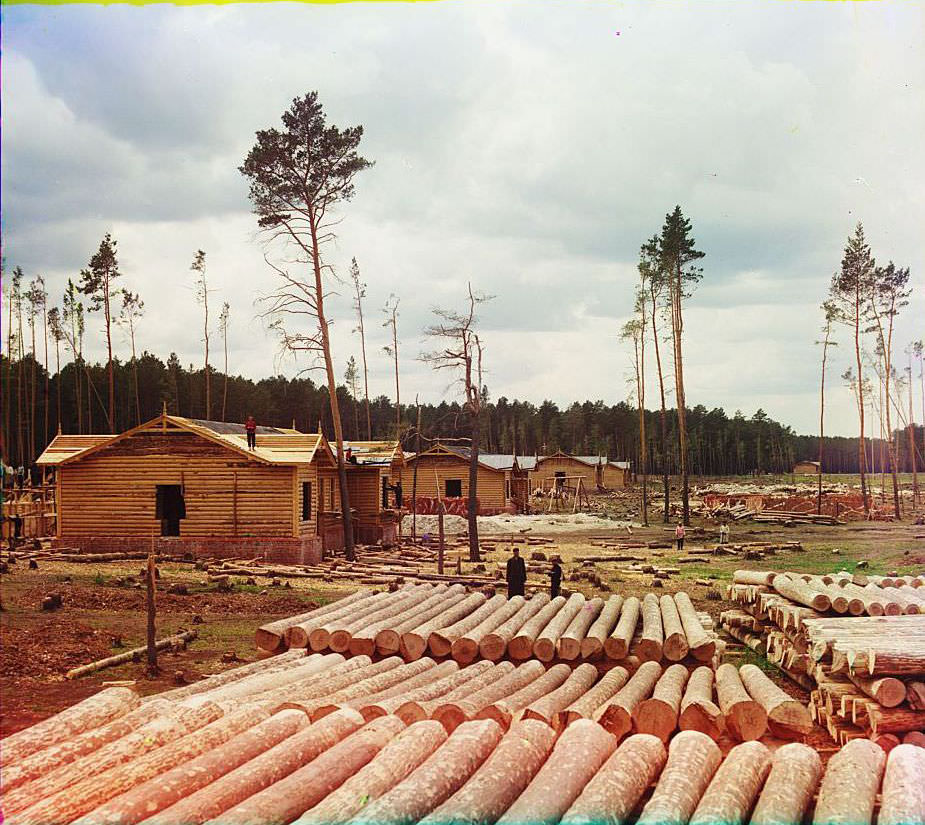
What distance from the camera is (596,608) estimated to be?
16.1 metres

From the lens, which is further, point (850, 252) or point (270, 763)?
point (850, 252)

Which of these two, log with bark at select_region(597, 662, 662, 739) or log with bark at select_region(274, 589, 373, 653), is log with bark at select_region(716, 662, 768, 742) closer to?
log with bark at select_region(597, 662, 662, 739)

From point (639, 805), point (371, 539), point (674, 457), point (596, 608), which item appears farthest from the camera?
point (674, 457)

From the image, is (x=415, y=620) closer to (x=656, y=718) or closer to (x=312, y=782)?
(x=656, y=718)

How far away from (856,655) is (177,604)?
585 inches

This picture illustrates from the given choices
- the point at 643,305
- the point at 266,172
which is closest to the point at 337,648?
the point at 266,172

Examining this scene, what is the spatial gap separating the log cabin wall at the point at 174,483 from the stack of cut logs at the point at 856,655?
18.2m

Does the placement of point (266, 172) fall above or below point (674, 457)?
above

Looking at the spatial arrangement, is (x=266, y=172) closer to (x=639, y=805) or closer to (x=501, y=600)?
(x=501, y=600)

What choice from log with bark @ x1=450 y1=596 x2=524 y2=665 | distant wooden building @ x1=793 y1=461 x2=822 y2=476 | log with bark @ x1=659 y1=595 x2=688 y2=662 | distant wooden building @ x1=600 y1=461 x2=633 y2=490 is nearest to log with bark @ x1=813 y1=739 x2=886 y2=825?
log with bark @ x1=659 y1=595 x2=688 y2=662

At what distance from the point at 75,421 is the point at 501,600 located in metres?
58.9

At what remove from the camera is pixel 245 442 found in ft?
101

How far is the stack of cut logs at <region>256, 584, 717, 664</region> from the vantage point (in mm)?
13102

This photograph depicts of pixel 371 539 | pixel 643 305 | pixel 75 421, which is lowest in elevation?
pixel 371 539
